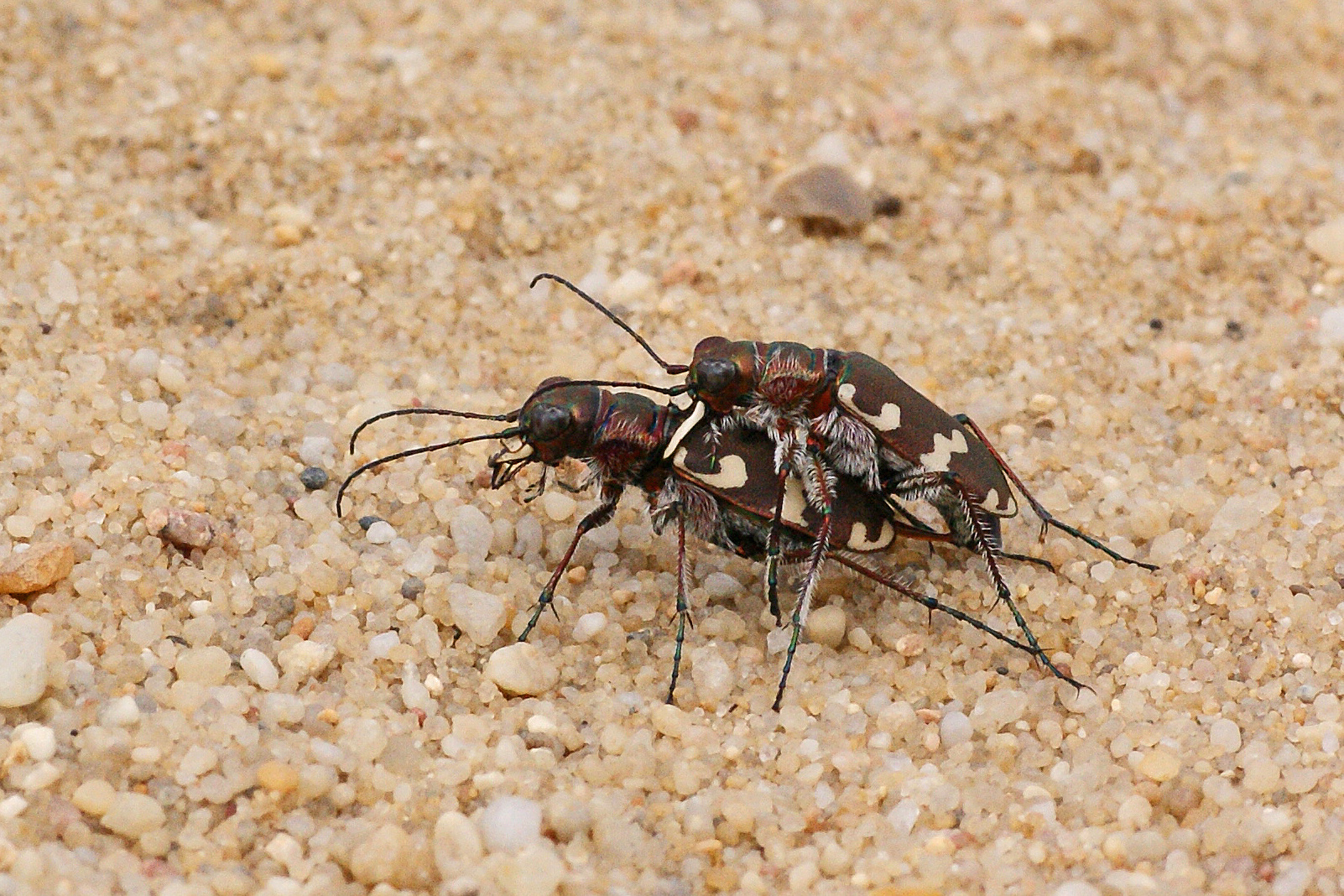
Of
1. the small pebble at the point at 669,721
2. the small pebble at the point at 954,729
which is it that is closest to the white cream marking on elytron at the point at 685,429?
the small pebble at the point at 669,721

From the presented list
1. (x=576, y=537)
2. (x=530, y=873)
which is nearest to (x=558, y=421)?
(x=576, y=537)

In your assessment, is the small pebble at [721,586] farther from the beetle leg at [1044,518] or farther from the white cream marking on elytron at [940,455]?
the beetle leg at [1044,518]

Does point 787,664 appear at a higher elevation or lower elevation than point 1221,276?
lower

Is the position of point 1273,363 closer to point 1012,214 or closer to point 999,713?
point 1012,214

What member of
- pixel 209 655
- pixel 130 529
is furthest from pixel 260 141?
pixel 209 655

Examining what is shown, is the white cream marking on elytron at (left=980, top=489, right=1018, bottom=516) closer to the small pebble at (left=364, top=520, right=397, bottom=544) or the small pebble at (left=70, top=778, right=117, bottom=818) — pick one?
the small pebble at (left=364, top=520, right=397, bottom=544)

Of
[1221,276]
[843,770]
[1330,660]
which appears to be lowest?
[843,770]

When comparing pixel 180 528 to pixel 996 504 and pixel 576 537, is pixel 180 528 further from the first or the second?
pixel 996 504
